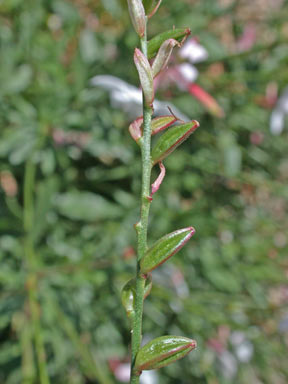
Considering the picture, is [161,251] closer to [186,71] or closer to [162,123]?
[162,123]

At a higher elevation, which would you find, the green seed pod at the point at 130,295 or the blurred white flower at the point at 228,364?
the green seed pod at the point at 130,295

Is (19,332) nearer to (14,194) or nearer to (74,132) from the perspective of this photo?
(14,194)

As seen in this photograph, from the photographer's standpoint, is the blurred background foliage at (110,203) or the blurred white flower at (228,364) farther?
the blurred white flower at (228,364)

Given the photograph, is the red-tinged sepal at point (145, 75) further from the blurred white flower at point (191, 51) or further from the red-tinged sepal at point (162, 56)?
the blurred white flower at point (191, 51)

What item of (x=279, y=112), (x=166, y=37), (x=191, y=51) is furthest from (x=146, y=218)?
(x=279, y=112)

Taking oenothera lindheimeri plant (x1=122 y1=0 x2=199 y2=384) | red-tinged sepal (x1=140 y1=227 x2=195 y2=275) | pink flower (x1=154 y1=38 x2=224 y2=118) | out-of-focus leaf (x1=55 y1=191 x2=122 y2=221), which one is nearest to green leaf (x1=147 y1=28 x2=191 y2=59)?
oenothera lindheimeri plant (x1=122 y1=0 x2=199 y2=384)

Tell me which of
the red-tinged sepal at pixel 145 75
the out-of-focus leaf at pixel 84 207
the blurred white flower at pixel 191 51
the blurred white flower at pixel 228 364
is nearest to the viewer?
the red-tinged sepal at pixel 145 75

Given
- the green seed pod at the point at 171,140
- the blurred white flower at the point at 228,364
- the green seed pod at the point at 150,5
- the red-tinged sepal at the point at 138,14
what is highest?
the green seed pod at the point at 150,5

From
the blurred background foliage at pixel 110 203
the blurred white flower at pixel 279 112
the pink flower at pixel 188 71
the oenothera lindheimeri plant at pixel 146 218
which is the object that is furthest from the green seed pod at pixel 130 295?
the blurred white flower at pixel 279 112
